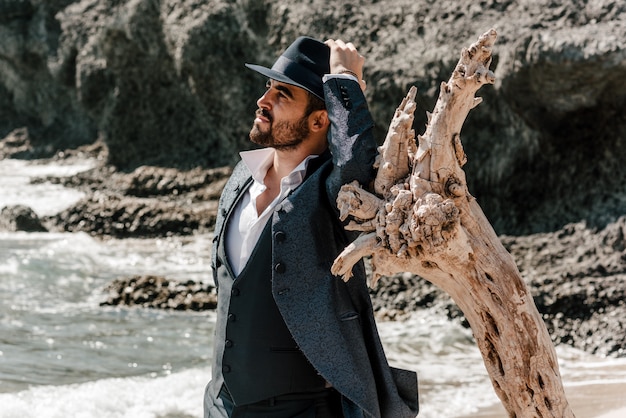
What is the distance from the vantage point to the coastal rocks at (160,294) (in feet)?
32.2

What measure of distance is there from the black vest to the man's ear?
→ 1.02ft

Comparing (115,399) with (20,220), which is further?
(20,220)

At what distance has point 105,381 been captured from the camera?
7238 mm

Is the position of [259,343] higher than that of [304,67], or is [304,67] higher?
[304,67]

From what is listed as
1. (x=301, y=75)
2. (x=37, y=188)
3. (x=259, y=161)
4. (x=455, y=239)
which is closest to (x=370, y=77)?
(x=37, y=188)

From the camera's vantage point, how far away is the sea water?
661 cm

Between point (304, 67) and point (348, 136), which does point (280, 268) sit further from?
point (304, 67)

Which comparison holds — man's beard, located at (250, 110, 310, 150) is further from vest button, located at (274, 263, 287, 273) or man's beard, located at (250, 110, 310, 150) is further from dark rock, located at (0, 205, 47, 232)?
dark rock, located at (0, 205, 47, 232)

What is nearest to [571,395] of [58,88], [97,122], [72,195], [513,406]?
[513,406]

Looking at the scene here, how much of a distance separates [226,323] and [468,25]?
9.15 m

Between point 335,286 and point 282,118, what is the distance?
49 cm

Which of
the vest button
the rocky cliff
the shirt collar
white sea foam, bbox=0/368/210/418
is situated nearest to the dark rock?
the rocky cliff

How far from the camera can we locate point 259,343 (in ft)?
9.02

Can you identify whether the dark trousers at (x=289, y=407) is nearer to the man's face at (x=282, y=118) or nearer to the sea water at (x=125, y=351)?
the man's face at (x=282, y=118)
